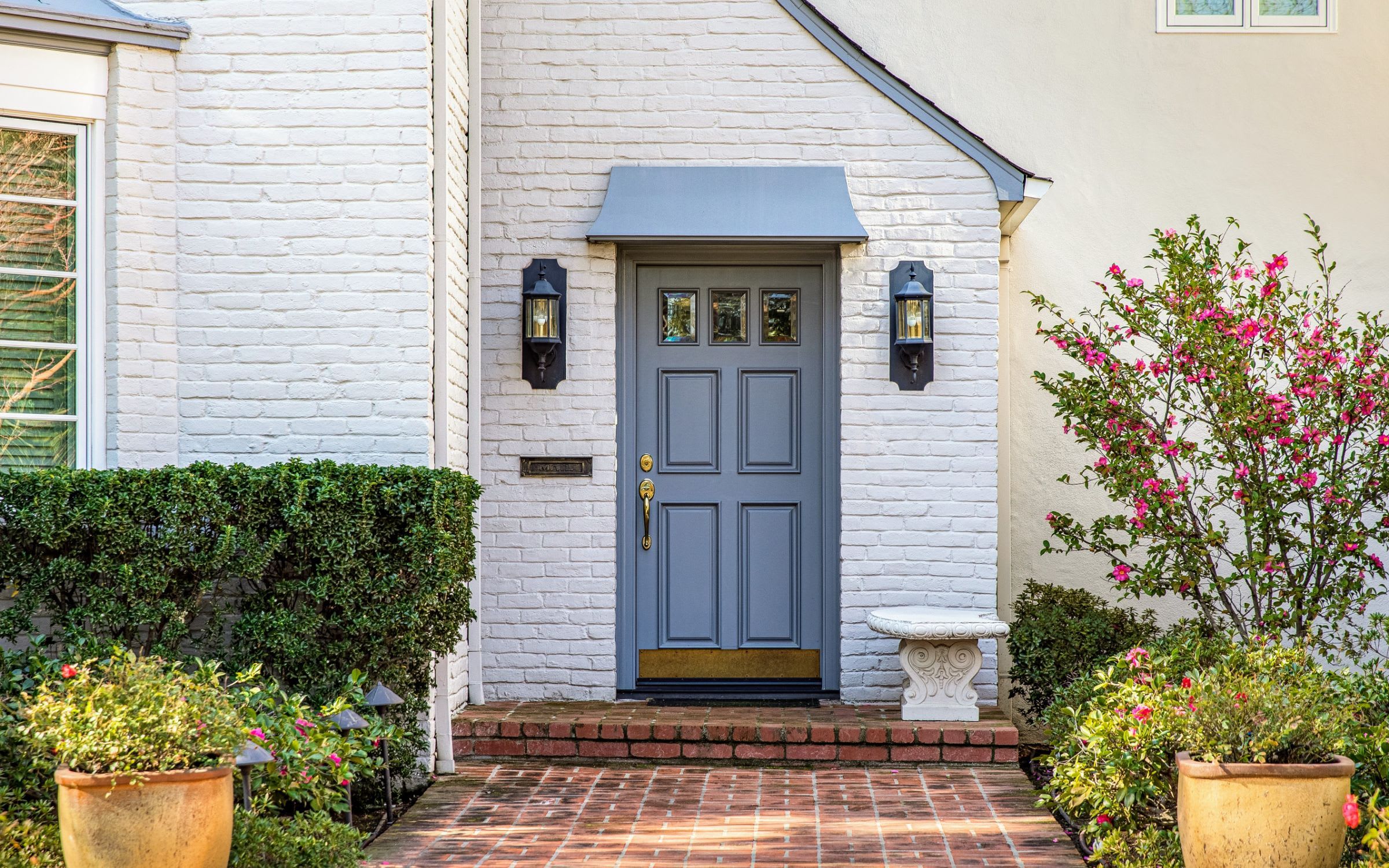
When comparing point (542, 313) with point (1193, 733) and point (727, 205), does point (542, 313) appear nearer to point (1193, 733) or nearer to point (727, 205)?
point (727, 205)

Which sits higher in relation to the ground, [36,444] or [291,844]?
[36,444]

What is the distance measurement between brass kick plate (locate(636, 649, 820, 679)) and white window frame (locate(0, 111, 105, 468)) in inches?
108

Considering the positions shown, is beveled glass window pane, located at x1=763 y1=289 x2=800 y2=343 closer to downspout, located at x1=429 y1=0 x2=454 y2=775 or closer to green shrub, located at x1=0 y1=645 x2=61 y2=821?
downspout, located at x1=429 y1=0 x2=454 y2=775

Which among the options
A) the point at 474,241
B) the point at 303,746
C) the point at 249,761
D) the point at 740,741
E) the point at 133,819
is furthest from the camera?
the point at 474,241

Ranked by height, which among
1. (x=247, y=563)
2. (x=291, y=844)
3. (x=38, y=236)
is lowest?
(x=291, y=844)

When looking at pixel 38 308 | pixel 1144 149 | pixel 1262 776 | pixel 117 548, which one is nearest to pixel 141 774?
pixel 117 548

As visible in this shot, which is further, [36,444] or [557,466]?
[557,466]

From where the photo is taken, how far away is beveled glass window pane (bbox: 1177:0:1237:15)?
7.28 m

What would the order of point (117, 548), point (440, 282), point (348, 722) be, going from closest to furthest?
1. point (348, 722)
2. point (117, 548)
3. point (440, 282)

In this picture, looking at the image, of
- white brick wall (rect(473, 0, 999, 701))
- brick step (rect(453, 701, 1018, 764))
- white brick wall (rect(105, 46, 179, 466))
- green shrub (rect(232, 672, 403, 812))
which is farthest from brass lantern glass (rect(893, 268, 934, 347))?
white brick wall (rect(105, 46, 179, 466))

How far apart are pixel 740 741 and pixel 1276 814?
2611 millimetres

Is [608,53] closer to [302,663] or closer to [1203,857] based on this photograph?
[302,663]

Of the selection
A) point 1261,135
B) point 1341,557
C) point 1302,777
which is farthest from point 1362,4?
point 1302,777

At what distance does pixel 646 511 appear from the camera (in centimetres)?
651
